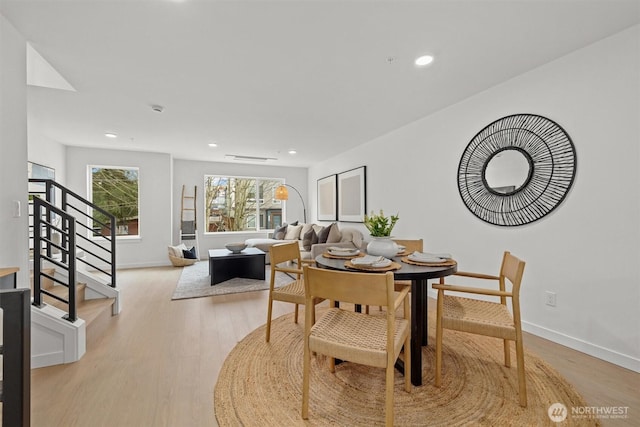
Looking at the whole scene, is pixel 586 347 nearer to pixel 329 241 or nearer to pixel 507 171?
pixel 507 171

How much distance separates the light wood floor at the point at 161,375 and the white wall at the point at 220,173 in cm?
367

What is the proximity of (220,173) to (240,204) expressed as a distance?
92 centimetres

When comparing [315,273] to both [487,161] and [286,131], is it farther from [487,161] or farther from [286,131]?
[286,131]

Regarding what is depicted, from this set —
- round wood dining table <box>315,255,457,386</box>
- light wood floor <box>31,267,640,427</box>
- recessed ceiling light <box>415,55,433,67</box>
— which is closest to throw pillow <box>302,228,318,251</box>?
light wood floor <box>31,267,640,427</box>

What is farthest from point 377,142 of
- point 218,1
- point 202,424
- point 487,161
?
point 202,424

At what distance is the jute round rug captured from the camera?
1.49m

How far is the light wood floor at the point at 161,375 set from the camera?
154cm

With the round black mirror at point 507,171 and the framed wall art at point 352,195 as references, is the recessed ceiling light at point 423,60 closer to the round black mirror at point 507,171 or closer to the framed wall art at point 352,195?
the round black mirror at point 507,171

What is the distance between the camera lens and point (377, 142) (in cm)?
461

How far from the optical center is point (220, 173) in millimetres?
6727

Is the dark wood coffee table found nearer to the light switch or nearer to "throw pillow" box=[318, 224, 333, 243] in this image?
"throw pillow" box=[318, 224, 333, 243]

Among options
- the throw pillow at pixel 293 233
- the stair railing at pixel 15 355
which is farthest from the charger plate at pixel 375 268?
the throw pillow at pixel 293 233

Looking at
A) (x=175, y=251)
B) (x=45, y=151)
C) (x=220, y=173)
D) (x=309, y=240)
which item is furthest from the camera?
(x=220, y=173)

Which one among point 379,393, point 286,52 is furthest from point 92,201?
point 379,393
